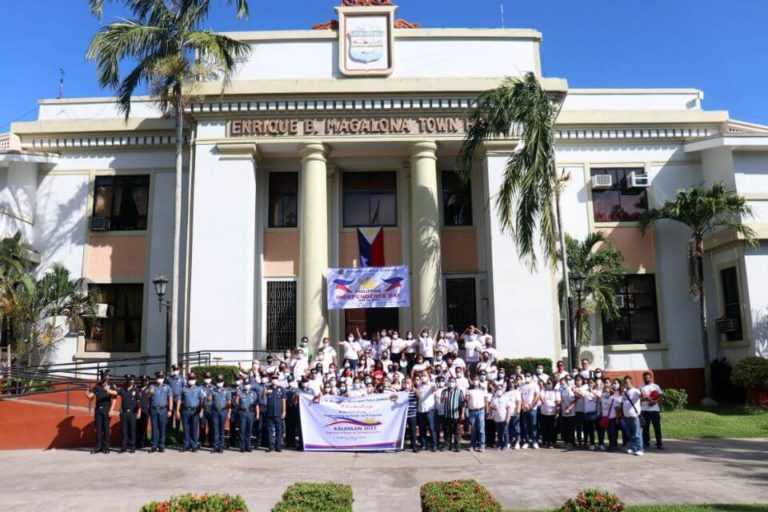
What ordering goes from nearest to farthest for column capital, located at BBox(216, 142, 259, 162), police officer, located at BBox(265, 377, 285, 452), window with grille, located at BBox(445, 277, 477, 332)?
police officer, located at BBox(265, 377, 285, 452) → column capital, located at BBox(216, 142, 259, 162) → window with grille, located at BBox(445, 277, 477, 332)

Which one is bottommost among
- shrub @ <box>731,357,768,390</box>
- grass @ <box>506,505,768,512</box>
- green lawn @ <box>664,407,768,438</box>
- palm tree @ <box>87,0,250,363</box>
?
A: green lawn @ <box>664,407,768,438</box>

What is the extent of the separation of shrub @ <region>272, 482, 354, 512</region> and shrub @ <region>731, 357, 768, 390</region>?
16.3 meters

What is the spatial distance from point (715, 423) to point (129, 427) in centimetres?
1485

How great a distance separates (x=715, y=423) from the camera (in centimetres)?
1711

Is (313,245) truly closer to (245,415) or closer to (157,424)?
(245,415)

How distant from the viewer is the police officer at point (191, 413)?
46.8 feet

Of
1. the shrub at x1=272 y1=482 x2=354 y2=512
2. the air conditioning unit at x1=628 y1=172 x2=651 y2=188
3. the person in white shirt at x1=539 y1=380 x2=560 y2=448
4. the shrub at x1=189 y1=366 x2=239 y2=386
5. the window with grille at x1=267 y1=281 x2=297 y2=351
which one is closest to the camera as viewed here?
the shrub at x1=272 y1=482 x2=354 y2=512

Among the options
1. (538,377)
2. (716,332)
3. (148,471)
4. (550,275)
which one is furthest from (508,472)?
(716,332)

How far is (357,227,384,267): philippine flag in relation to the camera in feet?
70.4

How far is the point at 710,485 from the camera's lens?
9.89 meters

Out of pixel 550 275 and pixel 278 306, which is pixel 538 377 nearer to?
pixel 550 275

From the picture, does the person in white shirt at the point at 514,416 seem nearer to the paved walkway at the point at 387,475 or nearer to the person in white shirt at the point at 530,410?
the person in white shirt at the point at 530,410

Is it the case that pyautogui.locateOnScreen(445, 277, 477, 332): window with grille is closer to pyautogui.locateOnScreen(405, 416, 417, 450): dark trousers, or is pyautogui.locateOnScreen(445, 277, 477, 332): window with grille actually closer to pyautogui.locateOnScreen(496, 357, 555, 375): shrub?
pyautogui.locateOnScreen(496, 357, 555, 375): shrub

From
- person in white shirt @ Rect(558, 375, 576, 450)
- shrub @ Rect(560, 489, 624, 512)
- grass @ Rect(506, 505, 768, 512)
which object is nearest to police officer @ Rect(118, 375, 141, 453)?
person in white shirt @ Rect(558, 375, 576, 450)
